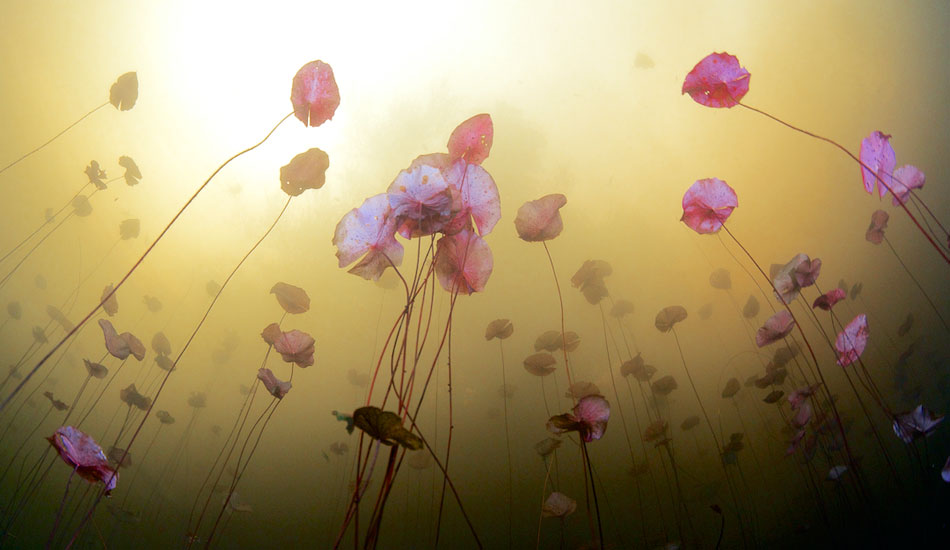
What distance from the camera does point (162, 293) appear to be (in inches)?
97.3

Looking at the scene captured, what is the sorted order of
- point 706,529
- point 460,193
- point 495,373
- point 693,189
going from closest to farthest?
point 460,193
point 693,189
point 495,373
point 706,529

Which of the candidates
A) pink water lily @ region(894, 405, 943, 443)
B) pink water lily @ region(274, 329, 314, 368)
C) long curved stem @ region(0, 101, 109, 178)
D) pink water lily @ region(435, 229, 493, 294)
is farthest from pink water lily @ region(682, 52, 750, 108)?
long curved stem @ region(0, 101, 109, 178)

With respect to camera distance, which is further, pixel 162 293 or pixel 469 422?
pixel 469 422

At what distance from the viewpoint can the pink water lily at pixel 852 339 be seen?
→ 5.00ft

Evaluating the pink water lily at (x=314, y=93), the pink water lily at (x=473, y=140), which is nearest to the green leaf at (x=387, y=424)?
the pink water lily at (x=473, y=140)

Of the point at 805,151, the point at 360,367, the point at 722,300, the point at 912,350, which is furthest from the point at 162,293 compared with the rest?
the point at 912,350

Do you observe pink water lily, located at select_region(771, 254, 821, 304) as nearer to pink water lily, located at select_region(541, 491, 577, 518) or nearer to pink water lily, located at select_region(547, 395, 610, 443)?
pink water lily, located at select_region(547, 395, 610, 443)

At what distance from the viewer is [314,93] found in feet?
4.29

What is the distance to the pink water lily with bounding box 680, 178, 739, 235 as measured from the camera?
1357mm

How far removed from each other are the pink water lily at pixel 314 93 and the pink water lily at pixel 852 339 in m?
1.92

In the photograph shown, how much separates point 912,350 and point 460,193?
3.40 m

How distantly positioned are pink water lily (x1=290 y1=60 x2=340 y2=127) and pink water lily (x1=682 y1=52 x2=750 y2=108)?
3.51 feet

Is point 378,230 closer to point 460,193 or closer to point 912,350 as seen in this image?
point 460,193

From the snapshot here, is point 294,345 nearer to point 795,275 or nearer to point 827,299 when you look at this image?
point 795,275
